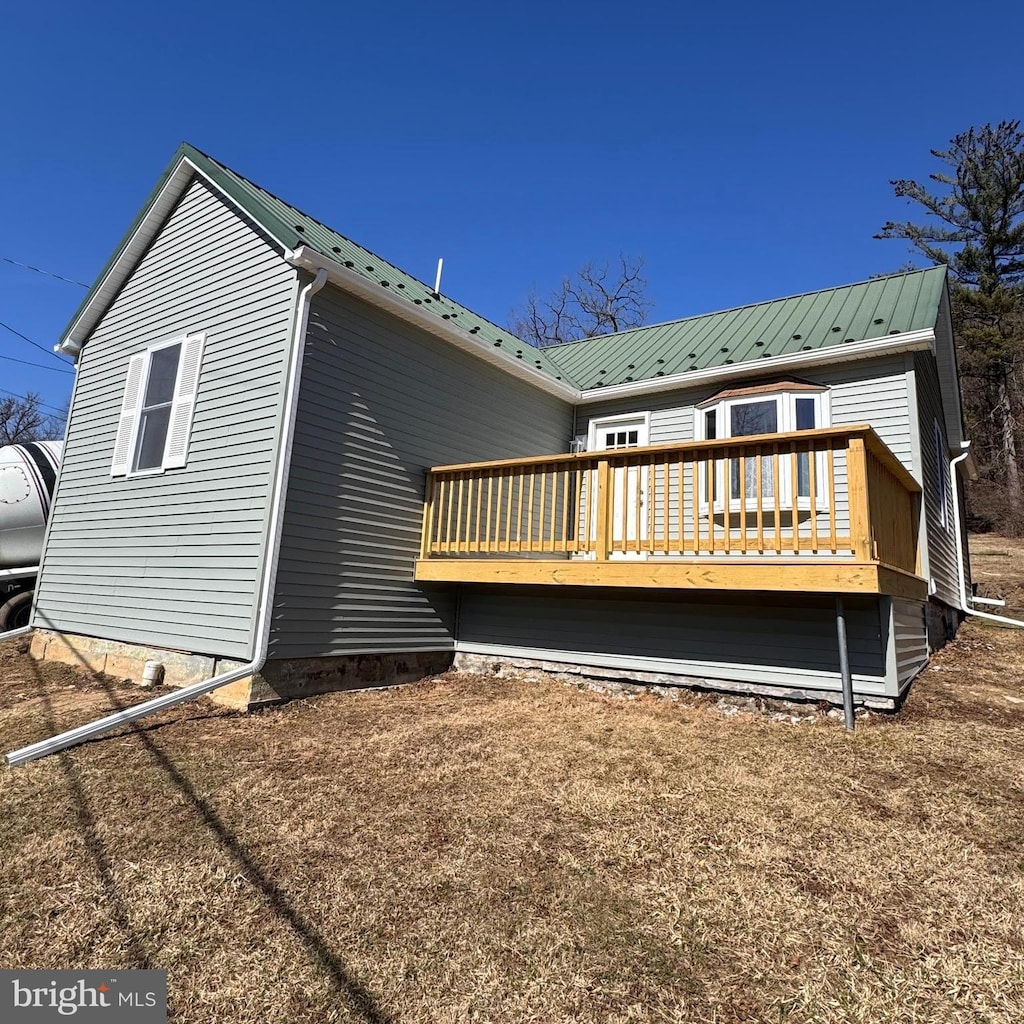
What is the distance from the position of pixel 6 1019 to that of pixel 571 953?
1972 mm

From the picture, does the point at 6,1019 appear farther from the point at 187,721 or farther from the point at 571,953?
the point at 187,721

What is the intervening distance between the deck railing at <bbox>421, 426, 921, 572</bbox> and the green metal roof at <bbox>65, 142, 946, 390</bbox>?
1774 mm

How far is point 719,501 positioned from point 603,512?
8.32 feet

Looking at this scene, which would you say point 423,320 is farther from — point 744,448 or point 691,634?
point 691,634

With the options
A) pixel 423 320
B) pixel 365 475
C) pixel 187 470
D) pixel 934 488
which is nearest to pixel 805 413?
pixel 934 488

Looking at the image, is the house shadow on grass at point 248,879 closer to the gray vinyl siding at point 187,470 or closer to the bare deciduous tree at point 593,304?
the gray vinyl siding at point 187,470

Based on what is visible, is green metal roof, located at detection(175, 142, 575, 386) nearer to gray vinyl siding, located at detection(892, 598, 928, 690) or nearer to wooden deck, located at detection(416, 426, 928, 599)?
wooden deck, located at detection(416, 426, 928, 599)

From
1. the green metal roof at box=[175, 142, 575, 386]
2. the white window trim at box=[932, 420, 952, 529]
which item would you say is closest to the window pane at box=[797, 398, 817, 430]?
the white window trim at box=[932, 420, 952, 529]

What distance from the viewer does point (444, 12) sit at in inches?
411

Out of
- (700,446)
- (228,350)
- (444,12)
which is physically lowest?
(700,446)

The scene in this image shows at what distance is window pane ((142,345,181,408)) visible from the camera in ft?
24.3

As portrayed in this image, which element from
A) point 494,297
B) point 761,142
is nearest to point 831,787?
point 761,142

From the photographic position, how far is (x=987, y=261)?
793 inches

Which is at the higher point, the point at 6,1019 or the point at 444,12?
the point at 444,12
